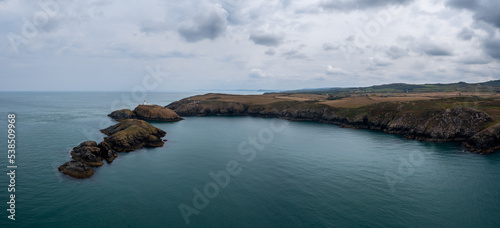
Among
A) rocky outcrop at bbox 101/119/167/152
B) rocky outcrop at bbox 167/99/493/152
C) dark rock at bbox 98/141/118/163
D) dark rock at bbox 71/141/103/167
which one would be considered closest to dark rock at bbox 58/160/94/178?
dark rock at bbox 71/141/103/167

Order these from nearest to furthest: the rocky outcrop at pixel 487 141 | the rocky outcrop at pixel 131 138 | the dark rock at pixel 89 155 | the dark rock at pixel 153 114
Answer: the dark rock at pixel 89 155 → the rocky outcrop at pixel 487 141 → the rocky outcrop at pixel 131 138 → the dark rock at pixel 153 114

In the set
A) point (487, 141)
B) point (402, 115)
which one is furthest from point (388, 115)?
point (487, 141)

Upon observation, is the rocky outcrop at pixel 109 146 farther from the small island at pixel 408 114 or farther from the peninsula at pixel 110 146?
the small island at pixel 408 114

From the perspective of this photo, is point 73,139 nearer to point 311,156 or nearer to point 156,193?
point 156,193

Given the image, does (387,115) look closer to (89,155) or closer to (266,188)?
(266,188)

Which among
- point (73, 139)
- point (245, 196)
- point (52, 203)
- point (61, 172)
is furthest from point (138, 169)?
point (73, 139)

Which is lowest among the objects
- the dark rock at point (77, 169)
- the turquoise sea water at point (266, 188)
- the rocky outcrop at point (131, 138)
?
the turquoise sea water at point (266, 188)

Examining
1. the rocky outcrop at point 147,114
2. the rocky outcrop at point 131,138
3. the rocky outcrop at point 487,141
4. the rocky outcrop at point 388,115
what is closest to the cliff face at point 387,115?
the rocky outcrop at point 388,115
